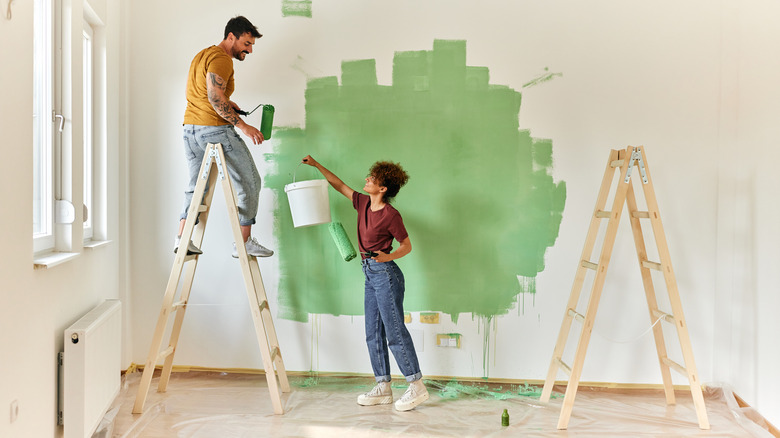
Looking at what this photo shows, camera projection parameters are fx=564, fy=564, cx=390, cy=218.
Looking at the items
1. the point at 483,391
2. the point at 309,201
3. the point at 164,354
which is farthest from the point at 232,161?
the point at 483,391

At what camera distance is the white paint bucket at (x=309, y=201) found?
2910 mm

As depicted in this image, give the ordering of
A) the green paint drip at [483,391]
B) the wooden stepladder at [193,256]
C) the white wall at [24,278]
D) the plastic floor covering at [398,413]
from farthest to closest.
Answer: the green paint drip at [483,391] < the wooden stepladder at [193,256] < the plastic floor covering at [398,413] < the white wall at [24,278]

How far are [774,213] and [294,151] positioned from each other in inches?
98.8

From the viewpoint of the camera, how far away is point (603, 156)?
3.22m

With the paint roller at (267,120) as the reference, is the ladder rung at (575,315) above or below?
below

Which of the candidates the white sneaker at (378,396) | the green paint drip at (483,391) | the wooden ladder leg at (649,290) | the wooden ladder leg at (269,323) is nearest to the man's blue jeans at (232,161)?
the wooden ladder leg at (269,323)

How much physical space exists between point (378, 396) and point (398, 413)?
0.55ft

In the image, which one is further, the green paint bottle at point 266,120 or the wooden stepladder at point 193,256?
the green paint bottle at point 266,120

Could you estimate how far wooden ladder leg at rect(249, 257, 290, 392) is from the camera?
2.97 m

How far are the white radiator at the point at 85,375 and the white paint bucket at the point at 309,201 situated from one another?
101 centimetres

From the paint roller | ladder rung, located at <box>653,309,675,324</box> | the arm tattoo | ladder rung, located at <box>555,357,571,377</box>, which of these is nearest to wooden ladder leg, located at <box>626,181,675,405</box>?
ladder rung, located at <box>653,309,675,324</box>

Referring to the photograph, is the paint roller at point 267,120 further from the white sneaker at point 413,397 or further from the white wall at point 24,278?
the white sneaker at point 413,397

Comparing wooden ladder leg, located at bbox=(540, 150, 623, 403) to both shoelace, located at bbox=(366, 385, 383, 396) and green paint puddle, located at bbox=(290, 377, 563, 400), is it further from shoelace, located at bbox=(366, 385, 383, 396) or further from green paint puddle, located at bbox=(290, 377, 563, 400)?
shoelace, located at bbox=(366, 385, 383, 396)

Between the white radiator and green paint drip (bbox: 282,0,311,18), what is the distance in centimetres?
190
